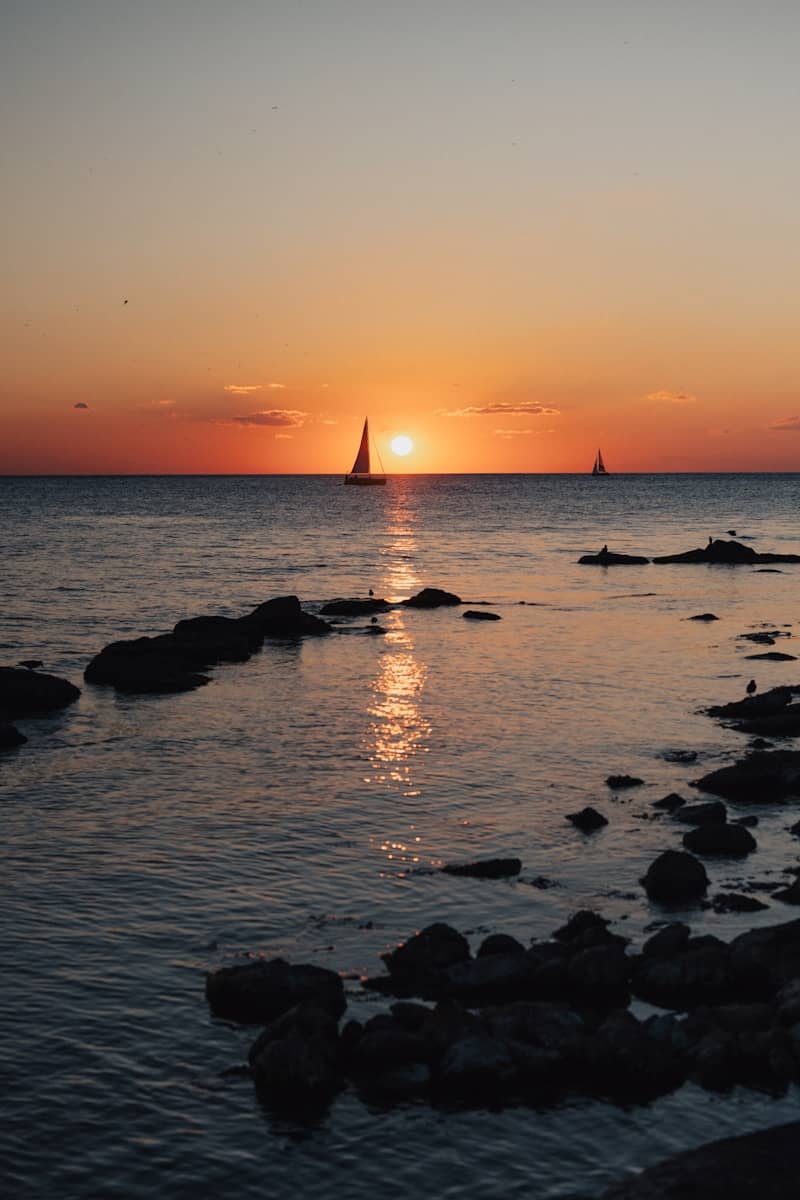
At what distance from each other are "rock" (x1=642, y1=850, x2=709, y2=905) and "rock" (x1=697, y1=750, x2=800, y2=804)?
7.41 meters

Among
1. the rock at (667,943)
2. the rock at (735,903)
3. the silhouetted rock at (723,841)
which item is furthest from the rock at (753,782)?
the rock at (667,943)

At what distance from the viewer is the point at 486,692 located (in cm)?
4619

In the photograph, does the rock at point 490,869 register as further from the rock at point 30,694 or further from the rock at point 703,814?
the rock at point 30,694

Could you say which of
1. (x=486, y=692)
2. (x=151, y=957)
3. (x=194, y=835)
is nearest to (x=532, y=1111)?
(x=151, y=957)

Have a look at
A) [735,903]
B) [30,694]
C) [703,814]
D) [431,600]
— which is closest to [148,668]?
[30,694]

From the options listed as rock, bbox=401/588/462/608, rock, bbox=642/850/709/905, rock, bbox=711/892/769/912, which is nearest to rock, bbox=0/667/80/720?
rock, bbox=642/850/709/905

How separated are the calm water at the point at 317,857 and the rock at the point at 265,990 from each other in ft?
1.28

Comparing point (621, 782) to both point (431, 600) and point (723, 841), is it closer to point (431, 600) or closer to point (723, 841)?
point (723, 841)

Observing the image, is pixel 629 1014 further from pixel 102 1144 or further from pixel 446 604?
pixel 446 604

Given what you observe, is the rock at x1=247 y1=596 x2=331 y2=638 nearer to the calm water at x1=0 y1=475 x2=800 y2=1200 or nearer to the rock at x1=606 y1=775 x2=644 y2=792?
the calm water at x1=0 y1=475 x2=800 y2=1200

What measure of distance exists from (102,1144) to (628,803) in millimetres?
17876

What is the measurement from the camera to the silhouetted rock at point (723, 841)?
26.3 metres

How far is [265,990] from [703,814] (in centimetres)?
1344

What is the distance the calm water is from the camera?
1513 centimetres
